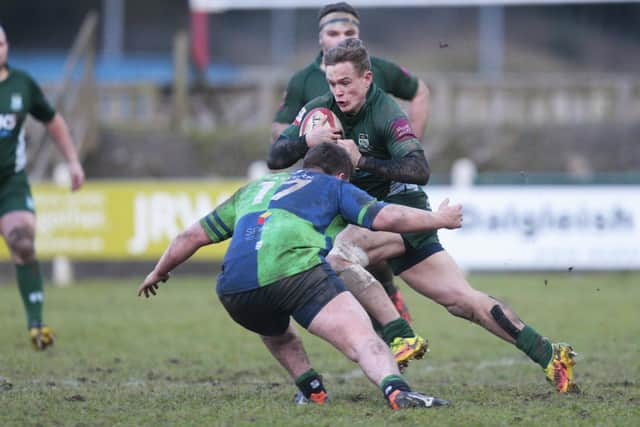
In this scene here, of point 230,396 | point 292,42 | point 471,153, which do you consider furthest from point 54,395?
point 292,42

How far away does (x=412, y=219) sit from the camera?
5.55 m

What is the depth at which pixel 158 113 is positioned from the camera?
22.5 metres

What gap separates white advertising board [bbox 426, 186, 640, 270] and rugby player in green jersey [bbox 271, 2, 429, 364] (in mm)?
7842

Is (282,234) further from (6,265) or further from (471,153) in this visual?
(471,153)

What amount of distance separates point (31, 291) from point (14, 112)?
147 cm

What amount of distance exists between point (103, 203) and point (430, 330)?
23.6ft

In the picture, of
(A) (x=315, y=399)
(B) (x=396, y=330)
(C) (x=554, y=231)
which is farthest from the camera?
(C) (x=554, y=231)

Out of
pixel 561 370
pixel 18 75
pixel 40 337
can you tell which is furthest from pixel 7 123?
pixel 561 370

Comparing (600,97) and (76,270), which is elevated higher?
(600,97)

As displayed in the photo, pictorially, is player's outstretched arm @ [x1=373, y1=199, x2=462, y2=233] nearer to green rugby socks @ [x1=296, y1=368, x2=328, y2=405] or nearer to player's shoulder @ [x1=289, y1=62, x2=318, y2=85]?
green rugby socks @ [x1=296, y1=368, x2=328, y2=405]

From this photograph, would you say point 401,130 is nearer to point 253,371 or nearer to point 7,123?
point 253,371

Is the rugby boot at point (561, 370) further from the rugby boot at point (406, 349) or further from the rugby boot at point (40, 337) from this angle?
the rugby boot at point (40, 337)

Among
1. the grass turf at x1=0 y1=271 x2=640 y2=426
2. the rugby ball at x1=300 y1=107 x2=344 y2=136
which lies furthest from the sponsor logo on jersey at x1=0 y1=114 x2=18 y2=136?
the rugby ball at x1=300 y1=107 x2=344 y2=136

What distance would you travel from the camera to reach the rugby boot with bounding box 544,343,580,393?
254 inches
